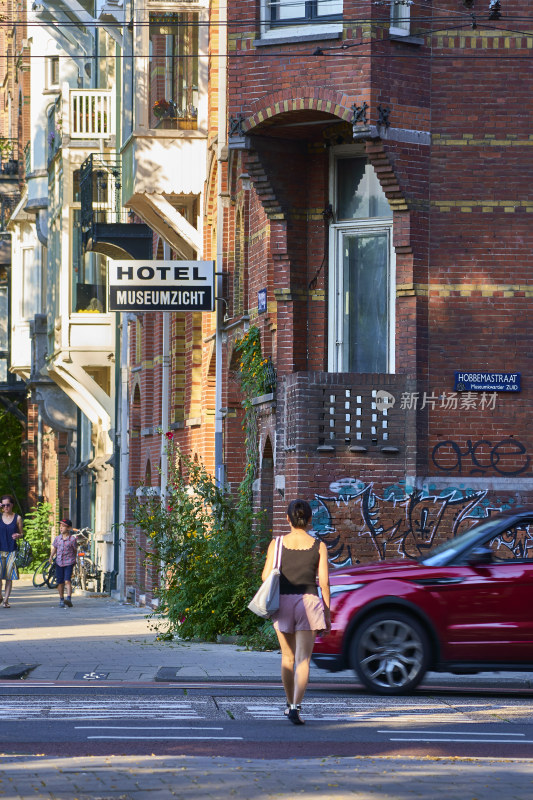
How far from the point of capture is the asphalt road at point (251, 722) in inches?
382

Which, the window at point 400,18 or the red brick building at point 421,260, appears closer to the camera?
the red brick building at point 421,260

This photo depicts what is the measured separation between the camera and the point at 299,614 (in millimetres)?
11289

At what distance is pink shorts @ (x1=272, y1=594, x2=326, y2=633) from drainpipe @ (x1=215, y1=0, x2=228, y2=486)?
36.4ft

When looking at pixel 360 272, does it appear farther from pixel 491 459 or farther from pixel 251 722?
pixel 251 722

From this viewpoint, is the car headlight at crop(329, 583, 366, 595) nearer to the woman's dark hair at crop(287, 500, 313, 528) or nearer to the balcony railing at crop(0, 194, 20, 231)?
the woman's dark hair at crop(287, 500, 313, 528)

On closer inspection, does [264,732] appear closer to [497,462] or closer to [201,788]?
[201,788]

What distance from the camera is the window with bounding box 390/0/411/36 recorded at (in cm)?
1895

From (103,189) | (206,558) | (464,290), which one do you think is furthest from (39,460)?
(464,290)

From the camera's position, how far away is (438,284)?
18953 millimetres

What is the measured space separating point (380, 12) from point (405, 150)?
1713 mm

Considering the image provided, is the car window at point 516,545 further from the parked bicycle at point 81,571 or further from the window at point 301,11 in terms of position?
the parked bicycle at point 81,571

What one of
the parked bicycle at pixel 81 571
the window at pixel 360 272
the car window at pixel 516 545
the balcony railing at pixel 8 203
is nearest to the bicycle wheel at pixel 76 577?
the parked bicycle at pixel 81 571

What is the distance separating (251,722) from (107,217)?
2116cm

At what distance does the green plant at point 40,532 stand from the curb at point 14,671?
3071 centimetres
